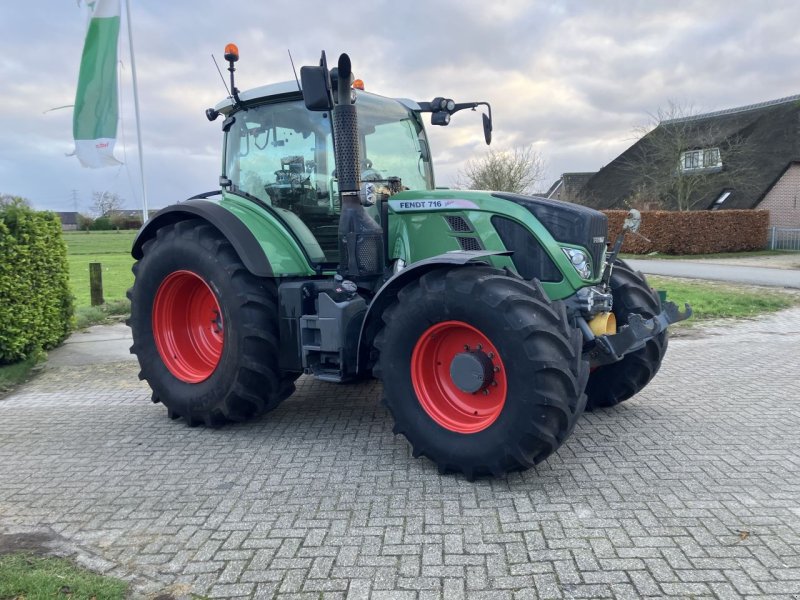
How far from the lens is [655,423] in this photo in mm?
4836

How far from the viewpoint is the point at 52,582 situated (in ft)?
9.14

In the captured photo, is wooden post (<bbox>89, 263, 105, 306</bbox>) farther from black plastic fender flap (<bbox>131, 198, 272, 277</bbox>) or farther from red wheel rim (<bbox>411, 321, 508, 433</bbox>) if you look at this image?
red wheel rim (<bbox>411, 321, 508, 433</bbox>)

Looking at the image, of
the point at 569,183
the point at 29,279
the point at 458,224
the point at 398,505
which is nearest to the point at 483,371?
the point at 398,505

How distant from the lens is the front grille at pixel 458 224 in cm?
436

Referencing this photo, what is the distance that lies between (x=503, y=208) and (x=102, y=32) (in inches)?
425

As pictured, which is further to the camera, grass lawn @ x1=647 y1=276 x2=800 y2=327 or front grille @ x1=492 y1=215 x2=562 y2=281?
grass lawn @ x1=647 y1=276 x2=800 y2=327

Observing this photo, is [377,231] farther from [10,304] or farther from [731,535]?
[10,304]

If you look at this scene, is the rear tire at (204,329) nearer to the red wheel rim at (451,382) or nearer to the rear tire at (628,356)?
the red wheel rim at (451,382)

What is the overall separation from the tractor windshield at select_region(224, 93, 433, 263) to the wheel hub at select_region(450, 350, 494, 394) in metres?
1.60

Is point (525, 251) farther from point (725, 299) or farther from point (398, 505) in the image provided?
point (725, 299)

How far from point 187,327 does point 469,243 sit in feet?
8.50

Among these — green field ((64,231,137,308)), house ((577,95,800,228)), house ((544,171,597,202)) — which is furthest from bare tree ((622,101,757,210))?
green field ((64,231,137,308))

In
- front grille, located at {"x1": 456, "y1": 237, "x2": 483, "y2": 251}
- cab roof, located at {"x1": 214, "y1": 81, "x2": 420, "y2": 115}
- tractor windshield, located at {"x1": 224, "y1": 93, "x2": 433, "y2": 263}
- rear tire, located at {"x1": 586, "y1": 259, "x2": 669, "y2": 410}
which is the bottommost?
rear tire, located at {"x1": 586, "y1": 259, "x2": 669, "y2": 410}

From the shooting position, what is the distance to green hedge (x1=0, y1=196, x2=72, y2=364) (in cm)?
680
